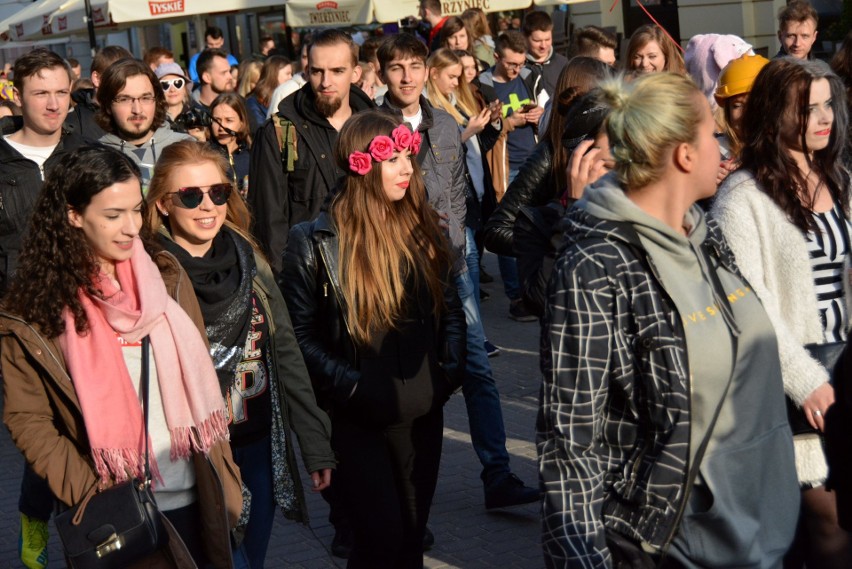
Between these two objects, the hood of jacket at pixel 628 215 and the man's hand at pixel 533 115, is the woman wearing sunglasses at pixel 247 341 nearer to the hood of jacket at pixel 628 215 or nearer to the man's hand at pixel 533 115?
the hood of jacket at pixel 628 215

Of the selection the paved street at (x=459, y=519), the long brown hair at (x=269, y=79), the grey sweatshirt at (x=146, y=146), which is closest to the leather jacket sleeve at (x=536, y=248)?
the paved street at (x=459, y=519)

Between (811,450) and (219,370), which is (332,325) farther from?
(811,450)

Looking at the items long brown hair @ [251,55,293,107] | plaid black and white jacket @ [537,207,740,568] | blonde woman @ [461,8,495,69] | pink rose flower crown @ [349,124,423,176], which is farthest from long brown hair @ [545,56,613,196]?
blonde woman @ [461,8,495,69]

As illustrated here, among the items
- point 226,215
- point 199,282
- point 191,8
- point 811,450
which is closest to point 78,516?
point 199,282

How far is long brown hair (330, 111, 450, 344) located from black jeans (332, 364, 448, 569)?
0.86 ft

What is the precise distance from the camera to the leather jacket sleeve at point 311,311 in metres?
4.36

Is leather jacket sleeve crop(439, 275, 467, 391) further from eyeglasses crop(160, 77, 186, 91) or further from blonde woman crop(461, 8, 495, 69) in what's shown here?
blonde woman crop(461, 8, 495, 69)

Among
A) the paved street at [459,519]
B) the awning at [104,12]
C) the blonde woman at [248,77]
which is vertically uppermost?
the awning at [104,12]

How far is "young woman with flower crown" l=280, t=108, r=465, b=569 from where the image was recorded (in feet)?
14.1

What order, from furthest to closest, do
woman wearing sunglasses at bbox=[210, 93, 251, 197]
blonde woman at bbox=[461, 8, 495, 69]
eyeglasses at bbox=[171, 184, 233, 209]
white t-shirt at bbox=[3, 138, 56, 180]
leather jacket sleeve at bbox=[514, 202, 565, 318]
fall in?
blonde woman at bbox=[461, 8, 495, 69] → woman wearing sunglasses at bbox=[210, 93, 251, 197] → white t-shirt at bbox=[3, 138, 56, 180] → eyeglasses at bbox=[171, 184, 233, 209] → leather jacket sleeve at bbox=[514, 202, 565, 318]

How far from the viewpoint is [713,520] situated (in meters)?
2.85

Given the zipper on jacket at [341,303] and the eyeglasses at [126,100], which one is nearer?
the zipper on jacket at [341,303]

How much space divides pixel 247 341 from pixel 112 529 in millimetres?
989

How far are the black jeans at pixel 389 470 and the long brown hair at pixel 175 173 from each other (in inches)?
31.2
